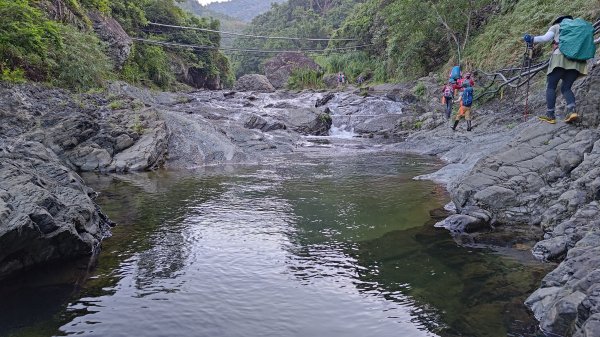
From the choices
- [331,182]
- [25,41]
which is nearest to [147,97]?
[25,41]

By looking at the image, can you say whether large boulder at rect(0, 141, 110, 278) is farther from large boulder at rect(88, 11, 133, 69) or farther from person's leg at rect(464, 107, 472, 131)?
large boulder at rect(88, 11, 133, 69)

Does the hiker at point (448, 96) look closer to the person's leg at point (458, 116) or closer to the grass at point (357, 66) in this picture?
the person's leg at point (458, 116)

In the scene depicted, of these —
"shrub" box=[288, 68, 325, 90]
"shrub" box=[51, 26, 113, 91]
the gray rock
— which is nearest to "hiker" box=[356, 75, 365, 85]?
"shrub" box=[288, 68, 325, 90]

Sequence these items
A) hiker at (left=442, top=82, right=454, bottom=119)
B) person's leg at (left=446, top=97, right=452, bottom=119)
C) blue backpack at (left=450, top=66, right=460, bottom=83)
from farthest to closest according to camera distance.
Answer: person's leg at (left=446, top=97, right=452, bottom=119) < hiker at (left=442, top=82, right=454, bottom=119) < blue backpack at (left=450, top=66, right=460, bottom=83)

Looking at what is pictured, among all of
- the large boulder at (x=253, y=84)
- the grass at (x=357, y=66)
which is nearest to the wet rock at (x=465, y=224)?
the grass at (x=357, y=66)

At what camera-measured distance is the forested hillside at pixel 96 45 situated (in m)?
13.4

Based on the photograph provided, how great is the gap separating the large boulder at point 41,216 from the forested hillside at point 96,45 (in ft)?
25.6

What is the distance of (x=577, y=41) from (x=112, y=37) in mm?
20608

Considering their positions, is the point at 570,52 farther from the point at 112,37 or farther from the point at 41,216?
the point at 112,37

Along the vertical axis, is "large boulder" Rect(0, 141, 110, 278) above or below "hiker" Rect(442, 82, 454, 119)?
below

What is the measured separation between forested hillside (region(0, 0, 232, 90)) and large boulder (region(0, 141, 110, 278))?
7797 mm

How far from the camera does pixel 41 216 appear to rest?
507 cm

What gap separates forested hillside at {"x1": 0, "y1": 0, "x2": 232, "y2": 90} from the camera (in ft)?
44.0

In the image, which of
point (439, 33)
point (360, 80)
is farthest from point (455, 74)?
point (360, 80)
